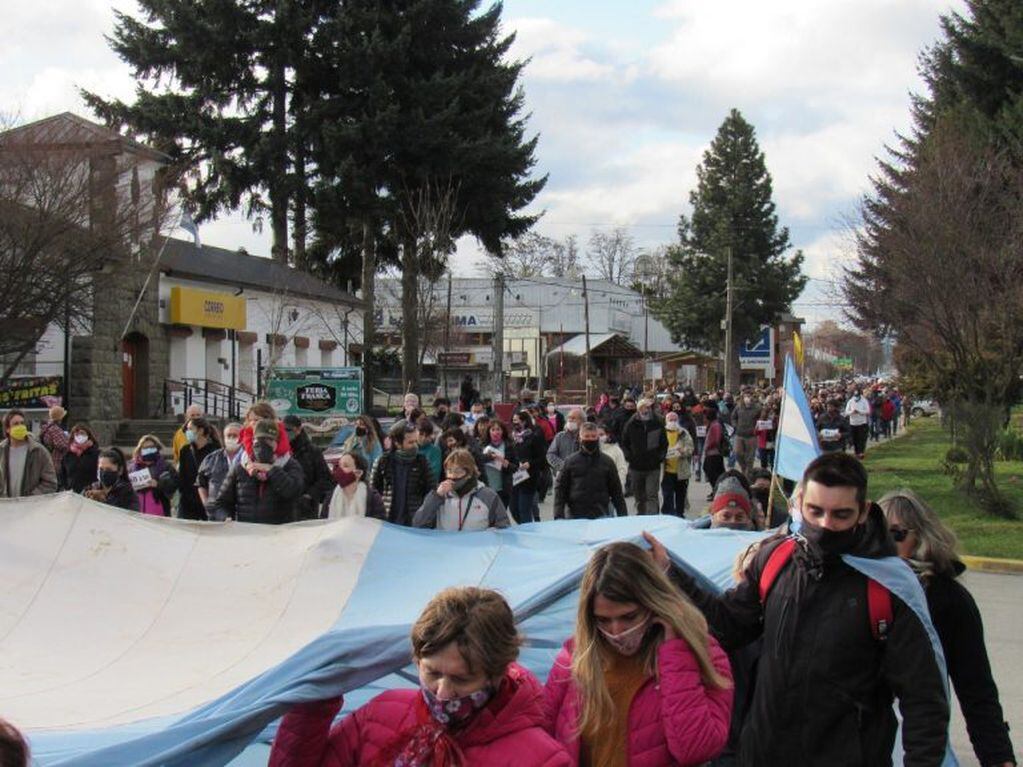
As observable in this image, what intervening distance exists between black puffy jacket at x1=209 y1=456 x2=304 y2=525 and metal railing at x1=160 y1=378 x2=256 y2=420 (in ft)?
82.9

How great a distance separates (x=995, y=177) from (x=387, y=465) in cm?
1788

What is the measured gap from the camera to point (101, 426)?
2925 centimetres

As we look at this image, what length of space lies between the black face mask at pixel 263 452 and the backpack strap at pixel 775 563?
6231 mm

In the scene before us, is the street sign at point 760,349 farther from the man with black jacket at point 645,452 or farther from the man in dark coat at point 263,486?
the man in dark coat at point 263,486

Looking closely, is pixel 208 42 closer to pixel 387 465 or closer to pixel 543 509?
pixel 543 509

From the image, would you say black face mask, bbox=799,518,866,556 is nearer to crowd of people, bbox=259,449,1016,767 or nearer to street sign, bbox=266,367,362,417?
crowd of people, bbox=259,449,1016,767

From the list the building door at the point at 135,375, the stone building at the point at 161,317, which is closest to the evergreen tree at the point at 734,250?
the stone building at the point at 161,317

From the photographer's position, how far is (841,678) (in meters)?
3.44

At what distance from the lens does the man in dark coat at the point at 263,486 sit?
9320 mm

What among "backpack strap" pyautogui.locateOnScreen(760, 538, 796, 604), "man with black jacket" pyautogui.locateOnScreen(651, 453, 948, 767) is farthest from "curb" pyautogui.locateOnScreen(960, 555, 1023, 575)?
"man with black jacket" pyautogui.locateOnScreen(651, 453, 948, 767)

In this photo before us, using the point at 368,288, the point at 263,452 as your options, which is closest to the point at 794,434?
the point at 263,452

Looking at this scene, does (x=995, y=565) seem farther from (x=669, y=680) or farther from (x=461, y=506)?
(x=669, y=680)

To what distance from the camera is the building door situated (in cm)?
3369

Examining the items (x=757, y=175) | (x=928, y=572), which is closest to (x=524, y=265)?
(x=757, y=175)
